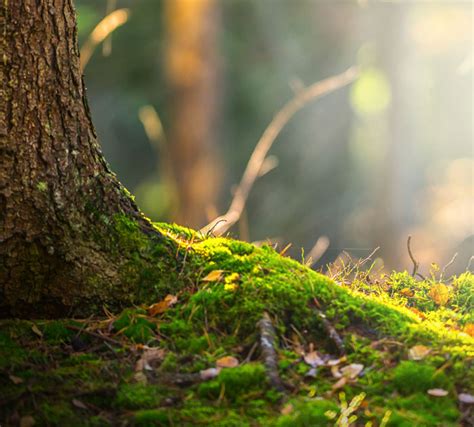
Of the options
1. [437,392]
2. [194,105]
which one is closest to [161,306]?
[437,392]

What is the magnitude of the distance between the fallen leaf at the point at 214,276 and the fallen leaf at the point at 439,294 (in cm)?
129

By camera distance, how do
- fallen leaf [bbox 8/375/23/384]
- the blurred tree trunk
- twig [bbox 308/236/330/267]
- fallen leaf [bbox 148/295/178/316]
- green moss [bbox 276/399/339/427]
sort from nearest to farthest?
1. green moss [bbox 276/399/339/427]
2. fallen leaf [bbox 8/375/23/384]
3. fallen leaf [bbox 148/295/178/316]
4. twig [bbox 308/236/330/267]
5. the blurred tree trunk

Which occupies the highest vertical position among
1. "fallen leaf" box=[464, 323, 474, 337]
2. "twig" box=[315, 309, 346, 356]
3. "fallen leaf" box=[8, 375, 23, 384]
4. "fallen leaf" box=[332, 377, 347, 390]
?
"fallen leaf" box=[464, 323, 474, 337]

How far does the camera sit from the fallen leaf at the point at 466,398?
2.71 metres

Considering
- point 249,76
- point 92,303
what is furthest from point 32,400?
point 249,76

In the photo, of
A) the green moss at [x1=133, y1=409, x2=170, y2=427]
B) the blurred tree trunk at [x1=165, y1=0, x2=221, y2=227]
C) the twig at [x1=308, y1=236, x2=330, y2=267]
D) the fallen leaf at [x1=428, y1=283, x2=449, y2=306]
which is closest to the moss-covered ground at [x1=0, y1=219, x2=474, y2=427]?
the green moss at [x1=133, y1=409, x2=170, y2=427]

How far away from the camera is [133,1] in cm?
1834

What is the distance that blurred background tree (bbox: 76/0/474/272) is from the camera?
12.8 m

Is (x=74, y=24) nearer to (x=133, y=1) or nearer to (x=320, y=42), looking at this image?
(x=133, y=1)

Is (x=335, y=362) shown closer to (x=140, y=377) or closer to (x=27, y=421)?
(x=140, y=377)

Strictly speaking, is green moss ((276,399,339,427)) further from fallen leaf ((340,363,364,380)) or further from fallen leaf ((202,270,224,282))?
fallen leaf ((202,270,224,282))

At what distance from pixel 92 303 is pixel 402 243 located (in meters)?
13.4

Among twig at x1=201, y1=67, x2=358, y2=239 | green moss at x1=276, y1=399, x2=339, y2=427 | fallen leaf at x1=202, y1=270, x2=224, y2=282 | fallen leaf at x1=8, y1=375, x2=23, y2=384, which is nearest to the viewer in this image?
green moss at x1=276, y1=399, x2=339, y2=427

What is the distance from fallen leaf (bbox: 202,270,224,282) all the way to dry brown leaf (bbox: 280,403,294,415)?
843 mm
